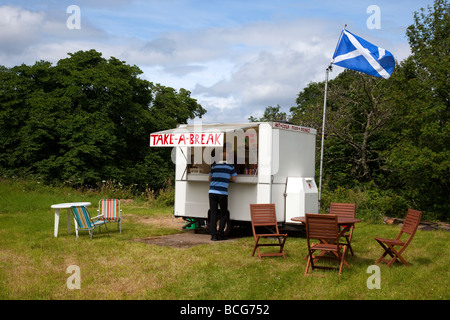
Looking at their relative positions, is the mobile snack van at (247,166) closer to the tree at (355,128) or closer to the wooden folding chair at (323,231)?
the wooden folding chair at (323,231)

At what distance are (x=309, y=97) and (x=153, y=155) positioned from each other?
13840 mm

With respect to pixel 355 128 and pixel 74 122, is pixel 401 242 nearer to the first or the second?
pixel 355 128

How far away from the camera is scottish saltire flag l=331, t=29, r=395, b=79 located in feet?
37.8

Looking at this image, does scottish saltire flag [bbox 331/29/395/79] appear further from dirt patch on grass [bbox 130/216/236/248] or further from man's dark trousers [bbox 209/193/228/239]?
dirt patch on grass [bbox 130/216/236/248]

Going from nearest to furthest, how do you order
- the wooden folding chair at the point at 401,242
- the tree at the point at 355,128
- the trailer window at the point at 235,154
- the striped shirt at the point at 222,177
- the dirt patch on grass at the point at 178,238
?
the wooden folding chair at the point at 401,242 < the dirt patch on grass at the point at 178,238 < the striped shirt at the point at 222,177 < the trailer window at the point at 235,154 < the tree at the point at 355,128

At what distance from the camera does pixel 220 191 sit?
412 inches

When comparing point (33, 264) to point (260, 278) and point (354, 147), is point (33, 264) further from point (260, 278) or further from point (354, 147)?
point (354, 147)

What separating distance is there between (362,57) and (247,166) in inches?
151

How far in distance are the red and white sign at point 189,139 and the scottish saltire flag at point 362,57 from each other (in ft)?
12.3

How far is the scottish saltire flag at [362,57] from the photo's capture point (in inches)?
453

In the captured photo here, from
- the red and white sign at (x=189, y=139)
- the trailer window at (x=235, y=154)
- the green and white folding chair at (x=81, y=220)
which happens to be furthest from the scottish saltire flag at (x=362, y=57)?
the green and white folding chair at (x=81, y=220)

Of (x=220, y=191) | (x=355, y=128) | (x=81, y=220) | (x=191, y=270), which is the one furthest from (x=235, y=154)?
(x=355, y=128)

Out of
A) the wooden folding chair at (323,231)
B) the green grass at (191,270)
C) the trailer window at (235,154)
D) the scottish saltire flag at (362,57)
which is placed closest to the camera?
the green grass at (191,270)
